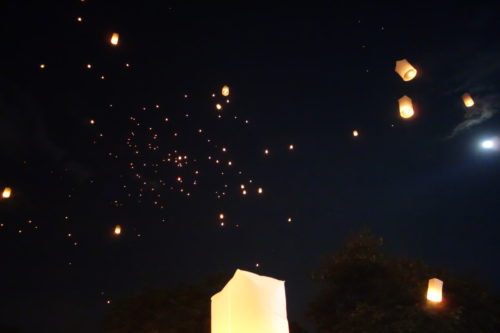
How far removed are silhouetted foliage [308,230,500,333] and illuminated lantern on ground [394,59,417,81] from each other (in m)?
6.01

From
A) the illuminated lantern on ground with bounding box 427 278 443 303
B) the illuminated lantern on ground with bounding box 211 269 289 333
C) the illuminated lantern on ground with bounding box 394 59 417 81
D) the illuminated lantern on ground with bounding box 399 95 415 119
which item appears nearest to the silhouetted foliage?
the illuminated lantern on ground with bounding box 427 278 443 303

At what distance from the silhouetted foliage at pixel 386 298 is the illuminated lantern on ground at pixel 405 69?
6.01m

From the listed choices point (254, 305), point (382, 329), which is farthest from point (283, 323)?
point (382, 329)

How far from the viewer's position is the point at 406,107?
223 inches

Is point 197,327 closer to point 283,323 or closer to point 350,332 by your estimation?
point 350,332

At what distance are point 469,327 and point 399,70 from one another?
7605 millimetres

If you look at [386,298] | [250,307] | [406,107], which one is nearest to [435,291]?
[386,298]

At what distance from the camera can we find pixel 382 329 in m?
9.78

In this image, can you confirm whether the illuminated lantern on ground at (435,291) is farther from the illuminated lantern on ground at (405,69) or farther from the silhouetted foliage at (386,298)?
the illuminated lantern on ground at (405,69)

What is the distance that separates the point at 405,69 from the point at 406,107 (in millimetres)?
464

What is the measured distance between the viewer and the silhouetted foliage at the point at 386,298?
387 inches

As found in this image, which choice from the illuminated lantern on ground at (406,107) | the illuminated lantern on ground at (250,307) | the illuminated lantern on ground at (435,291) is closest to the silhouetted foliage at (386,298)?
the illuminated lantern on ground at (435,291)

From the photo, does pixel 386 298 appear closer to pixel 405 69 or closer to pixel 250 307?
pixel 405 69

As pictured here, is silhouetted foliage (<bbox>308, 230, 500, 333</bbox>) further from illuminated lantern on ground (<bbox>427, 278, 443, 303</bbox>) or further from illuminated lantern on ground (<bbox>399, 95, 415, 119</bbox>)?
illuminated lantern on ground (<bbox>399, 95, 415, 119</bbox>)
